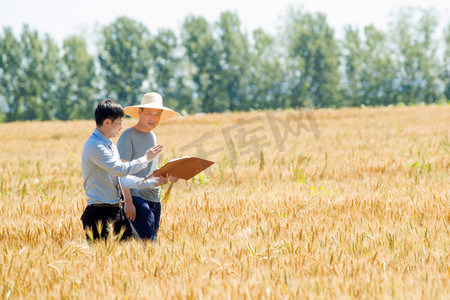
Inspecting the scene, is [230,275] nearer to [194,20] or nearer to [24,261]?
[24,261]

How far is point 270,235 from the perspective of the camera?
3.82 meters

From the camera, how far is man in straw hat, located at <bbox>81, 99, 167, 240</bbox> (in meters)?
3.54

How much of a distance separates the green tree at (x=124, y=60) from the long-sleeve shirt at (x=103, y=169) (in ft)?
166

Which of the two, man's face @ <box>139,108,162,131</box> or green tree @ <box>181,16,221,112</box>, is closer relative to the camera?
man's face @ <box>139,108,162,131</box>

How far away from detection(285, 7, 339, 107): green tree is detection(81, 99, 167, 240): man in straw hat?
51771 millimetres

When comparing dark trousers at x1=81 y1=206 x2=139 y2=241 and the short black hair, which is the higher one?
the short black hair

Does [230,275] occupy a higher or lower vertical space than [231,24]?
lower

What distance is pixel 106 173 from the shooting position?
3742 millimetres

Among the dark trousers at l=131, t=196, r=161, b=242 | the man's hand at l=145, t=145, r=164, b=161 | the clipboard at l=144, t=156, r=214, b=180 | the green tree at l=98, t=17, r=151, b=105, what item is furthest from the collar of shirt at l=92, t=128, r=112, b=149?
the green tree at l=98, t=17, r=151, b=105

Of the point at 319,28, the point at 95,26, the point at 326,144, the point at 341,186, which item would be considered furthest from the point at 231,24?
the point at 341,186

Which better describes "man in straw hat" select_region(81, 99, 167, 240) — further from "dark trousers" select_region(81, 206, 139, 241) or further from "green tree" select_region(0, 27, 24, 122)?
"green tree" select_region(0, 27, 24, 122)

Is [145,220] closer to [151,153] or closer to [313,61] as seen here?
[151,153]

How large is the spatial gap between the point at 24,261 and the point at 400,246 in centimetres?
279

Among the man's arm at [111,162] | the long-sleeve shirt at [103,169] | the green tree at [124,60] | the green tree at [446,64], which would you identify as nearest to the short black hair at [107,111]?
the long-sleeve shirt at [103,169]
